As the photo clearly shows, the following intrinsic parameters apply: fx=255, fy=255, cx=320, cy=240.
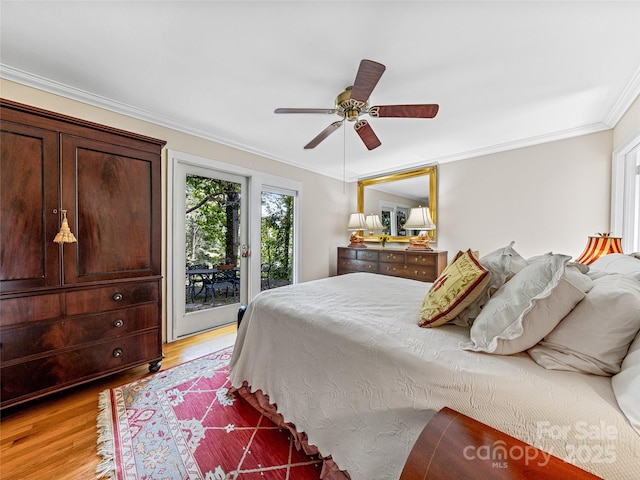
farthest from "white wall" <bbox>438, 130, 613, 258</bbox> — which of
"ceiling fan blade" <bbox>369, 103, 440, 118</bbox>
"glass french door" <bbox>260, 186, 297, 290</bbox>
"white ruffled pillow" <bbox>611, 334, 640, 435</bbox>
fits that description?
"white ruffled pillow" <bbox>611, 334, 640, 435</bbox>

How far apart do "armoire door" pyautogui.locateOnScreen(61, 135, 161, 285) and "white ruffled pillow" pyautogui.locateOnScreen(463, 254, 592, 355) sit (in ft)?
7.69

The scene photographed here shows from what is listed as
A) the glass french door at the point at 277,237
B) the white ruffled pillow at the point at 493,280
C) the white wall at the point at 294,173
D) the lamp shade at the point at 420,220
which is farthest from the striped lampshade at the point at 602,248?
the glass french door at the point at 277,237

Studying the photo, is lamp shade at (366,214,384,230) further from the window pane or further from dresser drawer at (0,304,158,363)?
dresser drawer at (0,304,158,363)

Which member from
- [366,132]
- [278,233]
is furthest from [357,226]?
[366,132]

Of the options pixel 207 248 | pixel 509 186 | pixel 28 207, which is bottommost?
pixel 207 248

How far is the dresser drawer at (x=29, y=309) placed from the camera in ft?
5.06

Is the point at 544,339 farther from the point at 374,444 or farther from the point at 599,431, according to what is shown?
the point at 374,444

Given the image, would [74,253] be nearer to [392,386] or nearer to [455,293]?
[392,386]

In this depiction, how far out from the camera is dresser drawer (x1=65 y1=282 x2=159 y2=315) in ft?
5.85

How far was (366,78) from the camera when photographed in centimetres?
151

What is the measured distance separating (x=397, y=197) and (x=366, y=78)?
3010 millimetres

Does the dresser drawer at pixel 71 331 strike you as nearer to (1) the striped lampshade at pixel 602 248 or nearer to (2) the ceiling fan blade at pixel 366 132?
(2) the ceiling fan blade at pixel 366 132

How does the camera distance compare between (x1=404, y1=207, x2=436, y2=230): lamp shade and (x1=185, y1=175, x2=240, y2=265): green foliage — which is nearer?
(x1=185, y1=175, x2=240, y2=265): green foliage

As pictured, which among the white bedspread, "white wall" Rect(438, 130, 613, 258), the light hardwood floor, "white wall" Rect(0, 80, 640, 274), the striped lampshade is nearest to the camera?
the white bedspread
